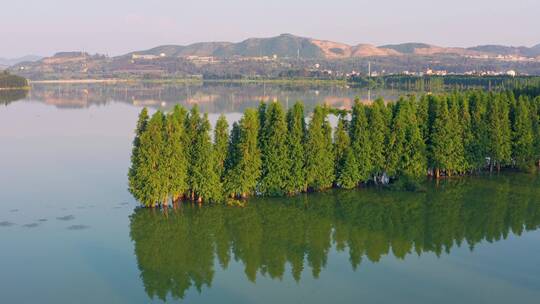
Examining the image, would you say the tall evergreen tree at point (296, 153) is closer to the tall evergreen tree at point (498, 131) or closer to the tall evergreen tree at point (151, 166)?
the tall evergreen tree at point (151, 166)

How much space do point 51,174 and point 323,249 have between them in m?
29.1

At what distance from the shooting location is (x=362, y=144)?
43.6 meters

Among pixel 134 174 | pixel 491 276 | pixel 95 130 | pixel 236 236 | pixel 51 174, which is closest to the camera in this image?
pixel 491 276

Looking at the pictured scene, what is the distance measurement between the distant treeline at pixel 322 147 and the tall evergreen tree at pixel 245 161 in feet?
0.23

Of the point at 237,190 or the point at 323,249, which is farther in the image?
the point at 237,190

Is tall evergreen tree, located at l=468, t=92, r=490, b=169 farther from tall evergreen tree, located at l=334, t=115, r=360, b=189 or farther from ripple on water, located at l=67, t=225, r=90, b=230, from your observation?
ripple on water, located at l=67, t=225, r=90, b=230

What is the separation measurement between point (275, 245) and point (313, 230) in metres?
3.48

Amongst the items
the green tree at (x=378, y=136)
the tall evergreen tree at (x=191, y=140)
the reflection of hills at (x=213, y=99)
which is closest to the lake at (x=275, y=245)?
the tall evergreen tree at (x=191, y=140)

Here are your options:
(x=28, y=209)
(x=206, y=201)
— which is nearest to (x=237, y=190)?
(x=206, y=201)

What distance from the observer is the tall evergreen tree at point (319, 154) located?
41.8 m

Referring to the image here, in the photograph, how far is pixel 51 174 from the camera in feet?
168

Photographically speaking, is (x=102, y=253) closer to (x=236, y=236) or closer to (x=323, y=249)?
(x=236, y=236)

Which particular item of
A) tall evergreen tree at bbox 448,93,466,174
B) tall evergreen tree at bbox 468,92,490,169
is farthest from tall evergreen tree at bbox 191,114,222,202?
tall evergreen tree at bbox 468,92,490,169

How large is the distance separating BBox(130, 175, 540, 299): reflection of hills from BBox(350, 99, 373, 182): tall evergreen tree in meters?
1.63
